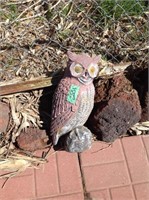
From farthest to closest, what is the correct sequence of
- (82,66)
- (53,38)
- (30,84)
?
(53,38)
(30,84)
(82,66)

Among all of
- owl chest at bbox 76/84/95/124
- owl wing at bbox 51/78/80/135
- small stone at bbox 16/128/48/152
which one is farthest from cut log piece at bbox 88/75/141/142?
small stone at bbox 16/128/48/152

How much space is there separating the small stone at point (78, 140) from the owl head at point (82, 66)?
0.97 feet

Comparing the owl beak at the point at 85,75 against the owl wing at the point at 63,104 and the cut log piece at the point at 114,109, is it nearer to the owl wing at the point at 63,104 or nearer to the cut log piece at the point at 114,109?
the owl wing at the point at 63,104

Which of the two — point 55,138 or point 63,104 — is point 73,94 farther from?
point 55,138

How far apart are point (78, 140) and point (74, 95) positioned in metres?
0.26

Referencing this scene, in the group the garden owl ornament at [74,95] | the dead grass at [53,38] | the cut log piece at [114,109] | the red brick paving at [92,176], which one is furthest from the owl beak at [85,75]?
the red brick paving at [92,176]

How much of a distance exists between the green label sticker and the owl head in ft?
0.17

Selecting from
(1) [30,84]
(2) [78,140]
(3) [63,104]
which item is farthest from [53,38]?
(2) [78,140]

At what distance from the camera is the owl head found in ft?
6.72

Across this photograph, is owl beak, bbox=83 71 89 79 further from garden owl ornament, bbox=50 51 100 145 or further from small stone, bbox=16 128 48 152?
small stone, bbox=16 128 48 152

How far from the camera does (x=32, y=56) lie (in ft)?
8.57

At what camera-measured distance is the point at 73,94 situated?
2.12 m

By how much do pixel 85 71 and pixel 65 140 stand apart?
0.42 m

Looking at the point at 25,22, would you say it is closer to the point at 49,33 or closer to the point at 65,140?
the point at 49,33
